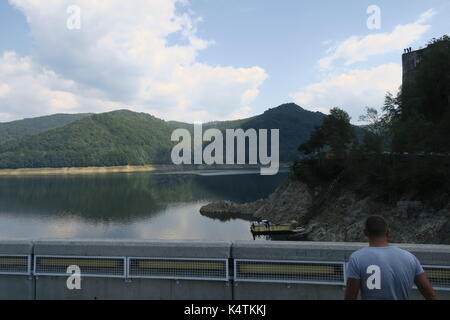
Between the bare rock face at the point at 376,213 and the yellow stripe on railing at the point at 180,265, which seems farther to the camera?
the bare rock face at the point at 376,213

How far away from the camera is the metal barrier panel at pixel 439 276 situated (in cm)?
602

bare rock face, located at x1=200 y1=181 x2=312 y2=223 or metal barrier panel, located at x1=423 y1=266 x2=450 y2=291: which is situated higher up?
metal barrier panel, located at x1=423 y1=266 x2=450 y2=291

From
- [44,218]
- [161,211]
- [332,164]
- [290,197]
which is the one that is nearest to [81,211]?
[44,218]

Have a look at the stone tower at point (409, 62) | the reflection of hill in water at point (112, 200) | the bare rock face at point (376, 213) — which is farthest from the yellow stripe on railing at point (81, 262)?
the stone tower at point (409, 62)

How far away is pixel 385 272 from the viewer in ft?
11.6

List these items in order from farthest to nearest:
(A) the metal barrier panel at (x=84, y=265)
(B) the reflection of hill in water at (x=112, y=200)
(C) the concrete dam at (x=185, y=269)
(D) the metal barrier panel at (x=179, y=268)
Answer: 1. (B) the reflection of hill in water at (x=112, y=200)
2. (A) the metal barrier panel at (x=84, y=265)
3. (D) the metal barrier panel at (x=179, y=268)
4. (C) the concrete dam at (x=185, y=269)

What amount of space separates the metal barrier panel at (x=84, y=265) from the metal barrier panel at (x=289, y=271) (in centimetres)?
242

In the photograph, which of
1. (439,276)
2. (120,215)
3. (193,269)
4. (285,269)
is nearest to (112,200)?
(120,215)

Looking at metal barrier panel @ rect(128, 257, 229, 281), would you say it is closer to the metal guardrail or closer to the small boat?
the metal guardrail

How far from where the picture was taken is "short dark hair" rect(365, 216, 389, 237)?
3.70m

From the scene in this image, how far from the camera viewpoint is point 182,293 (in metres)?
6.82

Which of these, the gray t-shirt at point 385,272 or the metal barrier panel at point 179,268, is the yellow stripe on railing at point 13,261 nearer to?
the metal barrier panel at point 179,268

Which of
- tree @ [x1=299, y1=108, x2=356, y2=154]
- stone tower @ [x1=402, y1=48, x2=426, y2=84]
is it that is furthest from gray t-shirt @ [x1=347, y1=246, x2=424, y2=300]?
stone tower @ [x1=402, y1=48, x2=426, y2=84]

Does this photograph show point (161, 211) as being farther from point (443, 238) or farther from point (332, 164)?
point (443, 238)
